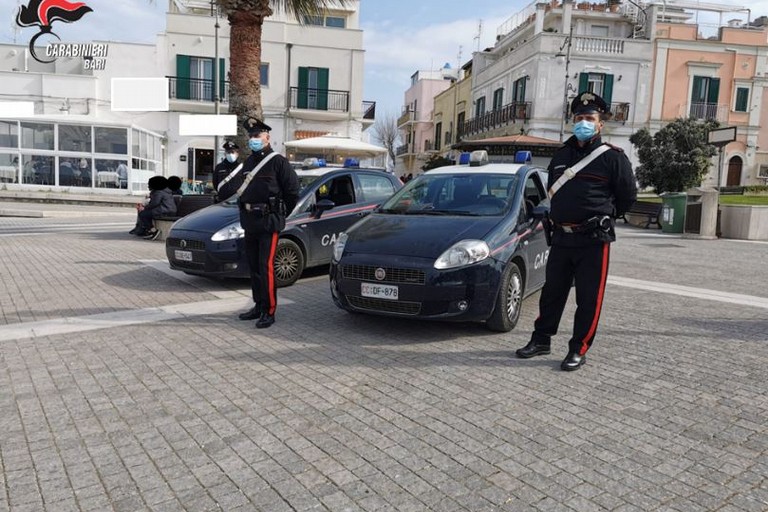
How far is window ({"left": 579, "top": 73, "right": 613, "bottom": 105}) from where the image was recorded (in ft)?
113

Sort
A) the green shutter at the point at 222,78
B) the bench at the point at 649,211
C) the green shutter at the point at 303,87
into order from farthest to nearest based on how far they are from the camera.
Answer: the green shutter at the point at 303,87
the green shutter at the point at 222,78
the bench at the point at 649,211

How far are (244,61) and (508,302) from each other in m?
8.53

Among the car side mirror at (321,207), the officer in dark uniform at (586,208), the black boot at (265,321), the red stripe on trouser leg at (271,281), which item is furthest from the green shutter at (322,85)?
the officer in dark uniform at (586,208)

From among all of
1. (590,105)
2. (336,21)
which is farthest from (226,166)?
(336,21)

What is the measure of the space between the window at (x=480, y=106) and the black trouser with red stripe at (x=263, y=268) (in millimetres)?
39844

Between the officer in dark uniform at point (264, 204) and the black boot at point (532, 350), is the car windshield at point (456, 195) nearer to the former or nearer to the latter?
the officer in dark uniform at point (264, 204)

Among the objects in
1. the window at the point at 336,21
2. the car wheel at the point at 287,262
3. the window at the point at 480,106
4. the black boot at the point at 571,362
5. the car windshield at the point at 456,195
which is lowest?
the black boot at the point at 571,362

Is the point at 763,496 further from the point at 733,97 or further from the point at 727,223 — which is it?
the point at 733,97

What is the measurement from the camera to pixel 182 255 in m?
7.81

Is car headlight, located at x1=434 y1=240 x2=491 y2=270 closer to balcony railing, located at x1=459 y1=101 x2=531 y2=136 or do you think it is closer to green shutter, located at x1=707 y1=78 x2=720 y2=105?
balcony railing, located at x1=459 y1=101 x2=531 y2=136

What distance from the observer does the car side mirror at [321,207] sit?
812cm

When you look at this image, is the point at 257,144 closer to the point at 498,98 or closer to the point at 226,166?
the point at 226,166

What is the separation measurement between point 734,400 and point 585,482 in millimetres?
1782

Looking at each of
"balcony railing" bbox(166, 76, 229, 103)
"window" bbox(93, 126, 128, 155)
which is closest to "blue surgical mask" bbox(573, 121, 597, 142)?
"window" bbox(93, 126, 128, 155)
